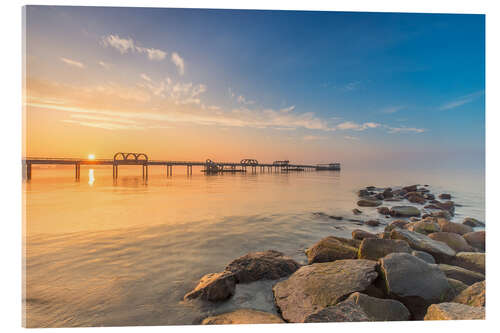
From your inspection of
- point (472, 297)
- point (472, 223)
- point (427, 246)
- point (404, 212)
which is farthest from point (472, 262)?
point (404, 212)

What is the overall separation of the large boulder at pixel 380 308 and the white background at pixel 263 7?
0.11 m

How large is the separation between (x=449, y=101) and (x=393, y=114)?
126 centimetres

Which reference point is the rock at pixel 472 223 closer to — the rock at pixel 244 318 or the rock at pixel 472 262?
the rock at pixel 472 262

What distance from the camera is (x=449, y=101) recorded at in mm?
4969

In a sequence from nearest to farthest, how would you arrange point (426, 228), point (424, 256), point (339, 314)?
1. point (339, 314)
2. point (424, 256)
3. point (426, 228)

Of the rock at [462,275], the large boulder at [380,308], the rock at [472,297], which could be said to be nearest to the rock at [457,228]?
the rock at [462,275]

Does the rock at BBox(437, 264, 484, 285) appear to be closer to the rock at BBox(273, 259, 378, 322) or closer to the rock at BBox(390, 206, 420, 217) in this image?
the rock at BBox(273, 259, 378, 322)

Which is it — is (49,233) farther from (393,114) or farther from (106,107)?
(393,114)

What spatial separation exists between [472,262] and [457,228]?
216 cm

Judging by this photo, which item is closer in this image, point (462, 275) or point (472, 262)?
point (462, 275)

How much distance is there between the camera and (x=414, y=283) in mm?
2668

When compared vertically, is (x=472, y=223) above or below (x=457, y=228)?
below

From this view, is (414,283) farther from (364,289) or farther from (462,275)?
(462,275)

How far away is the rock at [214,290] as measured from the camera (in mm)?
2779
